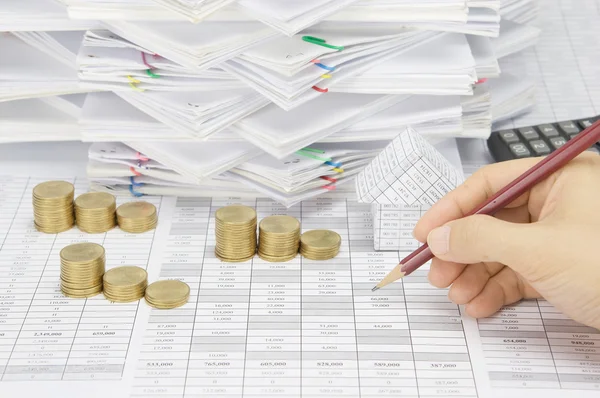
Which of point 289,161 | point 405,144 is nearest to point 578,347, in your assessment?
point 405,144

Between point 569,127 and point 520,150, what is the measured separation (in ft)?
0.31

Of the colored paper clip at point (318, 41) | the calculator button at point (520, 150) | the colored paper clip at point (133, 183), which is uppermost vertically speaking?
the colored paper clip at point (318, 41)

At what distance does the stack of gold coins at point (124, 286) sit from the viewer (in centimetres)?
101

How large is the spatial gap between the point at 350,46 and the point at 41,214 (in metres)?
0.41

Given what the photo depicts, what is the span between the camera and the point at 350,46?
1.09 metres

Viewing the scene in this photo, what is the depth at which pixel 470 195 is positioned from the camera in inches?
39.1

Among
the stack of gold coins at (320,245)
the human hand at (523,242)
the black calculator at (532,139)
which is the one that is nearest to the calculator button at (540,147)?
the black calculator at (532,139)

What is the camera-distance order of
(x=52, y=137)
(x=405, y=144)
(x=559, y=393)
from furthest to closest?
1. (x=52, y=137)
2. (x=405, y=144)
3. (x=559, y=393)

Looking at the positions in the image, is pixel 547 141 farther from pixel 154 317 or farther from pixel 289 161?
pixel 154 317

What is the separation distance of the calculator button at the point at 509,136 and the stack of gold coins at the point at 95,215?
0.50 metres

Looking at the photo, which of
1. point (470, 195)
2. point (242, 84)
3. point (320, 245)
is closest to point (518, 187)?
point (470, 195)

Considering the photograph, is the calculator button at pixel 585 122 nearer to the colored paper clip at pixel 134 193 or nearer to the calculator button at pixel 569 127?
the calculator button at pixel 569 127

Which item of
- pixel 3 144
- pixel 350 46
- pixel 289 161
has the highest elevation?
pixel 350 46

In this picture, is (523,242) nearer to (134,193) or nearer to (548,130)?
(548,130)
